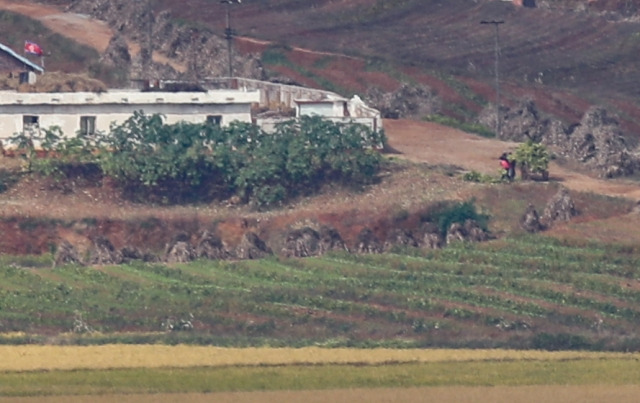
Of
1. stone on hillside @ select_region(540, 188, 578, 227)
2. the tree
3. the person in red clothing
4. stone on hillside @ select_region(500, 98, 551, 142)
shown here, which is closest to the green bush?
stone on hillside @ select_region(540, 188, 578, 227)

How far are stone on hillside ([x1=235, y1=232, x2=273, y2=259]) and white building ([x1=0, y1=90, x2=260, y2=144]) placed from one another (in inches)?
374

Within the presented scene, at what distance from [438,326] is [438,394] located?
24.4ft

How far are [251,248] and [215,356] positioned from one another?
1246cm

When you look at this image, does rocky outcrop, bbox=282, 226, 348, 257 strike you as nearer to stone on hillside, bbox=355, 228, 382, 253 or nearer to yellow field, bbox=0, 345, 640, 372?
stone on hillside, bbox=355, 228, 382, 253

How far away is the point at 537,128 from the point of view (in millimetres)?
76000

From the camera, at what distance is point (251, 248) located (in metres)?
59.5

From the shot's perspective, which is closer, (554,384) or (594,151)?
(554,384)

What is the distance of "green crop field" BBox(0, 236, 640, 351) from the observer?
164ft

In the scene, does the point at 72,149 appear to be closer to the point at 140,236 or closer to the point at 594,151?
the point at 140,236

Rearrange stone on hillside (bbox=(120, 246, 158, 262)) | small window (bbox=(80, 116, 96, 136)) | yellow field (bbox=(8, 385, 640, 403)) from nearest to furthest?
yellow field (bbox=(8, 385, 640, 403)) < stone on hillside (bbox=(120, 246, 158, 262)) < small window (bbox=(80, 116, 96, 136))

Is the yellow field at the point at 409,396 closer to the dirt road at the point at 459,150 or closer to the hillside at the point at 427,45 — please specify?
the dirt road at the point at 459,150

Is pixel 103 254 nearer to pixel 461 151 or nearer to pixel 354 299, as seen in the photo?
pixel 354 299

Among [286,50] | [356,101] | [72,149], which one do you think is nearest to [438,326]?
[72,149]

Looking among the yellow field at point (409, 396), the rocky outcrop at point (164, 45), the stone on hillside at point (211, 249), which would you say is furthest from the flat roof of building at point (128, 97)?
the yellow field at point (409, 396)
